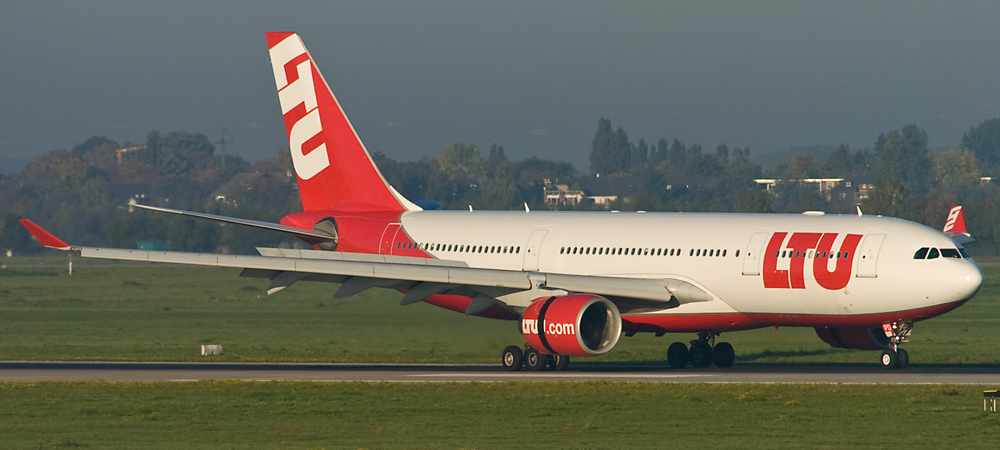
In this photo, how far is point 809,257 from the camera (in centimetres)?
3034

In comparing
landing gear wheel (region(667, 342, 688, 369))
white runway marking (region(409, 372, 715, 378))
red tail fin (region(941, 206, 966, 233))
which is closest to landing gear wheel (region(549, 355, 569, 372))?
white runway marking (region(409, 372, 715, 378))

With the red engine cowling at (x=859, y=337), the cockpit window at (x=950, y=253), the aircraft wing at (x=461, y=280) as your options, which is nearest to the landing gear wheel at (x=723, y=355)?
the red engine cowling at (x=859, y=337)

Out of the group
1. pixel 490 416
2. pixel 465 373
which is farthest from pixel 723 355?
pixel 490 416

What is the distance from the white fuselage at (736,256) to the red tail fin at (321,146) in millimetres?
4433

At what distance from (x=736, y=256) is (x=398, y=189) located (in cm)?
8145

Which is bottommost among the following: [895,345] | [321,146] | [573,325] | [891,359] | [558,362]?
[558,362]

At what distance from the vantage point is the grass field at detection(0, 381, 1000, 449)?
1966 centimetres

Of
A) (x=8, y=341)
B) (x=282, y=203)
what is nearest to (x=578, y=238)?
(x=8, y=341)

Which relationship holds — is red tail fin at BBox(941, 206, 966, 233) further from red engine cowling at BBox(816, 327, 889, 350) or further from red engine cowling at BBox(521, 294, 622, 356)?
red engine cowling at BBox(521, 294, 622, 356)

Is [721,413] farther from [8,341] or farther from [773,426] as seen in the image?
[8,341]

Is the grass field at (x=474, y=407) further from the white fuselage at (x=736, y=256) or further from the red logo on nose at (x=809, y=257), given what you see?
the red logo on nose at (x=809, y=257)

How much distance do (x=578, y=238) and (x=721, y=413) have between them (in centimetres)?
1270

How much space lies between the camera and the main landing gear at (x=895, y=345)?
3080 centimetres

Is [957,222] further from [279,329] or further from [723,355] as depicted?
Result: [279,329]
